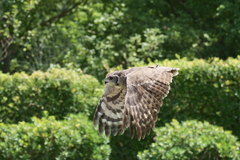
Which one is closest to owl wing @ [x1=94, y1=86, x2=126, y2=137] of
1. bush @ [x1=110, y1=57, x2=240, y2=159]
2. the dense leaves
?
bush @ [x1=110, y1=57, x2=240, y2=159]

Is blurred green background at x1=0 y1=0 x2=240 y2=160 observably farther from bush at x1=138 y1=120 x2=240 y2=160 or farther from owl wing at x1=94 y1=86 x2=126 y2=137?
owl wing at x1=94 y1=86 x2=126 y2=137

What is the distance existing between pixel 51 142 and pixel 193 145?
7.75 feet

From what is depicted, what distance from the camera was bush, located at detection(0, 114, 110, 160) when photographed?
7.77 meters

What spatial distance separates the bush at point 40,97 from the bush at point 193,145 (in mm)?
1807

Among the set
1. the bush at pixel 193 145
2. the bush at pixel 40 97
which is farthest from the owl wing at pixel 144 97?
the bush at pixel 40 97

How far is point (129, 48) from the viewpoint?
12.6 meters

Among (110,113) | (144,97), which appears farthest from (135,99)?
(110,113)

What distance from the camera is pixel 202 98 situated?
9.20m

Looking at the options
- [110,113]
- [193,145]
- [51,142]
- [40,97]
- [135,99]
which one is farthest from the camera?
[40,97]

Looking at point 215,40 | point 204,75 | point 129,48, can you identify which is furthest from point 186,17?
point 204,75

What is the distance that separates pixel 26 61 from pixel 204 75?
712cm

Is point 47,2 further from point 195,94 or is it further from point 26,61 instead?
point 195,94

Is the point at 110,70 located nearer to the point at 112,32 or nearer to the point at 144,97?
the point at 112,32

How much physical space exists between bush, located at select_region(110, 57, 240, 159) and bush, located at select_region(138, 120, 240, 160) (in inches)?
42.4
